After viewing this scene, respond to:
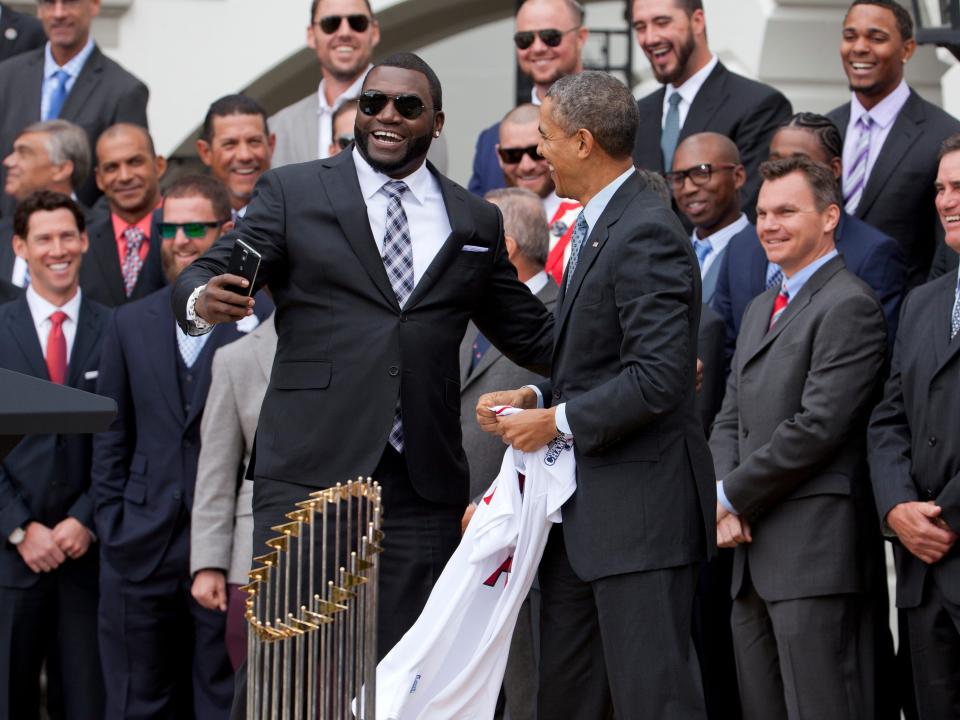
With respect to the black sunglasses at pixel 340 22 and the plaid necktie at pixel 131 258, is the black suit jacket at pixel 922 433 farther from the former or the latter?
the plaid necktie at pixel 131 258

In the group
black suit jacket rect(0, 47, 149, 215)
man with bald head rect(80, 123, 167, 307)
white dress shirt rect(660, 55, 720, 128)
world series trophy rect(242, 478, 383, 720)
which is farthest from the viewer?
black suit jacket rect(0, 47, 149, 215)

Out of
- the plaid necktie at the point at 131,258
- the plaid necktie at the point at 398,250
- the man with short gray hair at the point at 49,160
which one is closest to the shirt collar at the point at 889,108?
the plaid necktie at the point at 398,250

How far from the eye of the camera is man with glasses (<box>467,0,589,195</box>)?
7.56 meters

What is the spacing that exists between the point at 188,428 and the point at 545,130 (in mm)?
2559

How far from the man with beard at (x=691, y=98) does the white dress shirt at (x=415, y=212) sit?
270 centimetres

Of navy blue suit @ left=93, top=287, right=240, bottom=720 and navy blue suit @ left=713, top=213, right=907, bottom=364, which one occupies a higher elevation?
navy blue suit @ left=713, top=213, right=907, bottom=364

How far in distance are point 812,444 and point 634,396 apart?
129 cm

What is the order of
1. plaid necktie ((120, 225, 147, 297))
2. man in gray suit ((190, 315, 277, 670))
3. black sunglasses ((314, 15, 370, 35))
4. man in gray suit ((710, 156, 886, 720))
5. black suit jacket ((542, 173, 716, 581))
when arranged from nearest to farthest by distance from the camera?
black suit jacket ((542, 173, 716, 581)), man in gray suit ((710, 156, 886, 720)), man in gray suit ((190, 315, 277, 670)), plaid necktie ((120, 225, 147, 297)), black sunglasses ((314, 15, 370, 35))

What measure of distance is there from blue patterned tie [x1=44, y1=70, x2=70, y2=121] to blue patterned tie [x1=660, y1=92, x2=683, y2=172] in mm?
3371

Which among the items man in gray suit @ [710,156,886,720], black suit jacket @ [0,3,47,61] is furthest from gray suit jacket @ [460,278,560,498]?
black suit jacket @ [0,3,47,61]

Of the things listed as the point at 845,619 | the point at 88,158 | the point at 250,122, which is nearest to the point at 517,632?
the point at 845,619

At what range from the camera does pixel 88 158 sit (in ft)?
26.5

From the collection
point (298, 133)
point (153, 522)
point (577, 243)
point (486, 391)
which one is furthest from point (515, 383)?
point (298, 133)

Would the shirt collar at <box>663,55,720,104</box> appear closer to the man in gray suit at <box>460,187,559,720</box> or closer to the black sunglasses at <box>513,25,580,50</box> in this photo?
the black sunglasses at <box>513,25,580,50</box>
